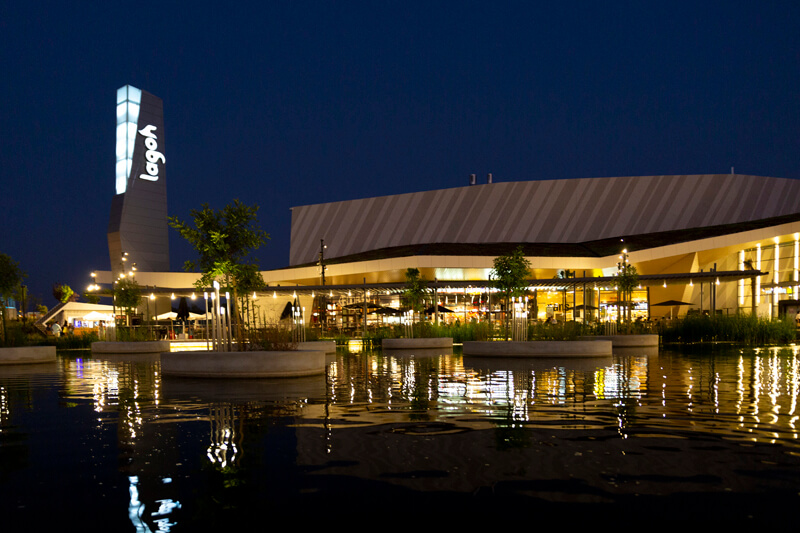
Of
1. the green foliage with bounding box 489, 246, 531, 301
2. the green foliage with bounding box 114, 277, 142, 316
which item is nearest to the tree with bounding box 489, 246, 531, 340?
the green foliage with bounding box 489, 246, 531, 301

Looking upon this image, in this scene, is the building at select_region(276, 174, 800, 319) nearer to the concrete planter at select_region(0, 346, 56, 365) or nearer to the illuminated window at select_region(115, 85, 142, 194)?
the illuminated window at select_region(115, 85, 142, 194)

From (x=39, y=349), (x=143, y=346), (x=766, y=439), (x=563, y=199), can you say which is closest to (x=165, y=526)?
(x=766, y=439)

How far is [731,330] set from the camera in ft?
88.2

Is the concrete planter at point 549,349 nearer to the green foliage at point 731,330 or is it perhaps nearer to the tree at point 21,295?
the green foliage at point 731,330

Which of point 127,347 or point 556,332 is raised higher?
point 556,332

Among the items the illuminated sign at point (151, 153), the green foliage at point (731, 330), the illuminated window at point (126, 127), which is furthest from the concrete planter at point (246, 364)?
the illuminated sign at point (151, 153)

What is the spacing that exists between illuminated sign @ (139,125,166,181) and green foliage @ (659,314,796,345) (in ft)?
134

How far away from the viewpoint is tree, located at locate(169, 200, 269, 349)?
14.8 meters

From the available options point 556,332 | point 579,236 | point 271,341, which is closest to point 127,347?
point 271,341

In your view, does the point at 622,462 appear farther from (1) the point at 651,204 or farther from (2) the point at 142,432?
(1) the point at 651,204

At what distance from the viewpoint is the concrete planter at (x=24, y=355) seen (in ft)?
64.2

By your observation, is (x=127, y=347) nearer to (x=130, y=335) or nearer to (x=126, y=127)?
(x=130, y=335)

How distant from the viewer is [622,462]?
205 inches

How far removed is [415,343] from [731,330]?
13.5m
